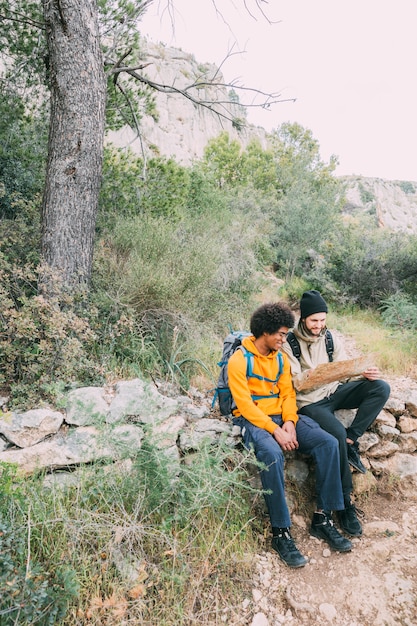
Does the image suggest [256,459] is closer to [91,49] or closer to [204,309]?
[204,309]

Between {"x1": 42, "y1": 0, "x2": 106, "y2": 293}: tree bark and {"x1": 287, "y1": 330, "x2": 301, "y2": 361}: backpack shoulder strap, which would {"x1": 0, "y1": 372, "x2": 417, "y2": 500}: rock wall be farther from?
{"x1": 42, "y1": 0, "x2": 106, "y2": 293}: tree bark

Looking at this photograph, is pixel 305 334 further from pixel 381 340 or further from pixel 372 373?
pixel 381 340

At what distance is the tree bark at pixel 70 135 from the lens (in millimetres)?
3951

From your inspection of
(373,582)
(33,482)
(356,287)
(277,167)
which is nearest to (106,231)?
(33,482)

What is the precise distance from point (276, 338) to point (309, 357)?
1.53ft

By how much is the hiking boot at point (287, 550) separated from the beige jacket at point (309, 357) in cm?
97

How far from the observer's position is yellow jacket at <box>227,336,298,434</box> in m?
2.89

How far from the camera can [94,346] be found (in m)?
3.85

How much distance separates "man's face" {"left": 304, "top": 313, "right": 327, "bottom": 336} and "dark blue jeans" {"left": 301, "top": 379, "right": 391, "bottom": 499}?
1.98 feet

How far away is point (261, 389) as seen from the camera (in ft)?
9.87

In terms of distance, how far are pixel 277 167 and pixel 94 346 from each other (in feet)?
83.4

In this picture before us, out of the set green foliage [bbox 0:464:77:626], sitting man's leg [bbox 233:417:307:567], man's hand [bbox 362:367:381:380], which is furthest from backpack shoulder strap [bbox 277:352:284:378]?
green foliage [bbox 0:464:77:626]

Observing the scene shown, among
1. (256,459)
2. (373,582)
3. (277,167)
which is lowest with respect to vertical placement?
(373,582)

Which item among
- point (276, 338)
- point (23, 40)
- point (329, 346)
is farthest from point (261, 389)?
point (23, 40)
